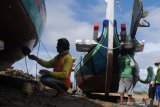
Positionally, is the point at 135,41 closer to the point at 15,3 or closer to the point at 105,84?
the point at 105,84

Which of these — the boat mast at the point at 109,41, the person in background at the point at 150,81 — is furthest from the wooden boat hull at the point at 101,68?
the person in background at the point at 150,81

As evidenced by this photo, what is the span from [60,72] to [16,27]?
1.05 m

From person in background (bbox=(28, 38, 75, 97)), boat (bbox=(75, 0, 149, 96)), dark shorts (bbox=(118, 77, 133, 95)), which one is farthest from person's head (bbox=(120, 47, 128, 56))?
person in background (bbox=(28, 38, 75, 97))

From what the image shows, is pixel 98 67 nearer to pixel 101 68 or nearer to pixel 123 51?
pixel 101 68

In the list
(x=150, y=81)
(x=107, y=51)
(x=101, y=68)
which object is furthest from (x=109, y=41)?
(x=150, y=81)

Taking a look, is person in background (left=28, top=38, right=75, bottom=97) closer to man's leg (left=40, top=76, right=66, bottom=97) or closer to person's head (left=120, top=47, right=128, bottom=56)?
man's leg (left=40, top=76, right=66, bottom=97)

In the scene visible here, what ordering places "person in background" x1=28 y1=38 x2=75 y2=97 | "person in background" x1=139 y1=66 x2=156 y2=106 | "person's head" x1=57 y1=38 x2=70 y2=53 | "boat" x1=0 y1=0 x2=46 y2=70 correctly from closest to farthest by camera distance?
1. "boat" x1=0 y1=0 x2=46 y2=70
2. "person in background" x1=28 y1=38 x2=75 y2=97
3. "person's head" x1=57 y1=38 x2=70 y2=53
4. "person in background" x1=139 y1=66 x2=156 y2=106

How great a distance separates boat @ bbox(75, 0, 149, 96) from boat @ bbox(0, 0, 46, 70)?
250 cm

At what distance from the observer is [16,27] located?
679 cm

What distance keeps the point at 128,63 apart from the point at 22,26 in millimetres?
2885

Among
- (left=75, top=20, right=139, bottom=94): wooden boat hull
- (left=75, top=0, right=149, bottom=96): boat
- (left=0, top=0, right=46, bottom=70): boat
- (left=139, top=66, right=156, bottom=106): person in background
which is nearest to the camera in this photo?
(left=0, top=0, right=46, bottom=70): boat

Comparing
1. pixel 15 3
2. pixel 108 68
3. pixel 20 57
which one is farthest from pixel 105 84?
pixel 15 3

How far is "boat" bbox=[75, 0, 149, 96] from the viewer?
10.1 m

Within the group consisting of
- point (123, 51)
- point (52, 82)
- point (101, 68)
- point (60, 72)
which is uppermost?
point (123, 51)
